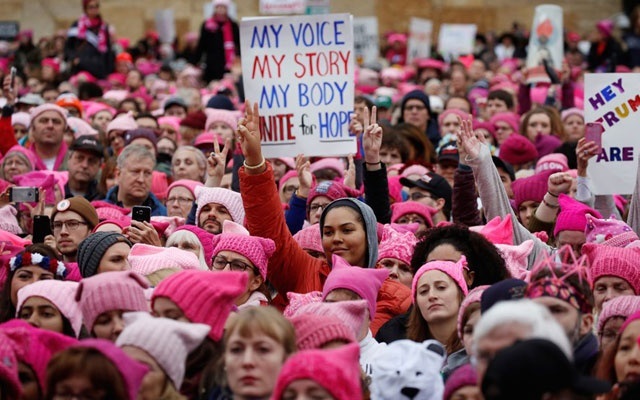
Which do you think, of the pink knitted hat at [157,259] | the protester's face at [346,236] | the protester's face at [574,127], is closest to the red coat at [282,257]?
the protester's face at [346,236]

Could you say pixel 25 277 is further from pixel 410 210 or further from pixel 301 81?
pixel 301 81

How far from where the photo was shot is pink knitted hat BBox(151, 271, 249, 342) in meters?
7.22

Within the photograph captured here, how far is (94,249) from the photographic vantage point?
8859 millimetres

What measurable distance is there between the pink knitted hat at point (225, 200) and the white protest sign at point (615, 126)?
89.9 inches

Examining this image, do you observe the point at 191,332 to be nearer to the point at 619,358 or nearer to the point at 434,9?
the point at 619,358

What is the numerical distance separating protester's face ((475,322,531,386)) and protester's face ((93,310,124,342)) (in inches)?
79.4

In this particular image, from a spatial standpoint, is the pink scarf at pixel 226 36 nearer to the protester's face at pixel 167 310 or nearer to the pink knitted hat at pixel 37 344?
the protester's face at pixel 167 310

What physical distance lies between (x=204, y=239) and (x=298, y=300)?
1.42 meters

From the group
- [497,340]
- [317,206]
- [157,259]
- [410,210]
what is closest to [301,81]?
[410,210]

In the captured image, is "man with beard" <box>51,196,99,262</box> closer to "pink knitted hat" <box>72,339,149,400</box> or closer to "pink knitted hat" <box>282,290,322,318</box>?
"pink knitted hat" <box>282,290,322,318</box>

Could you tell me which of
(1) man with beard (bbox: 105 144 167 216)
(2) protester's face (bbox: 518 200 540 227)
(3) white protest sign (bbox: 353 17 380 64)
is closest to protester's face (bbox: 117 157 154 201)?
(1) man with beard (bbox: 105 144 167 216)

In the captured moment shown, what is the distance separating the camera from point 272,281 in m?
9.14

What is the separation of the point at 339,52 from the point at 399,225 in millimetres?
1939

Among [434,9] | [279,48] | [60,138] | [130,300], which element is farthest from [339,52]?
[434,9]
